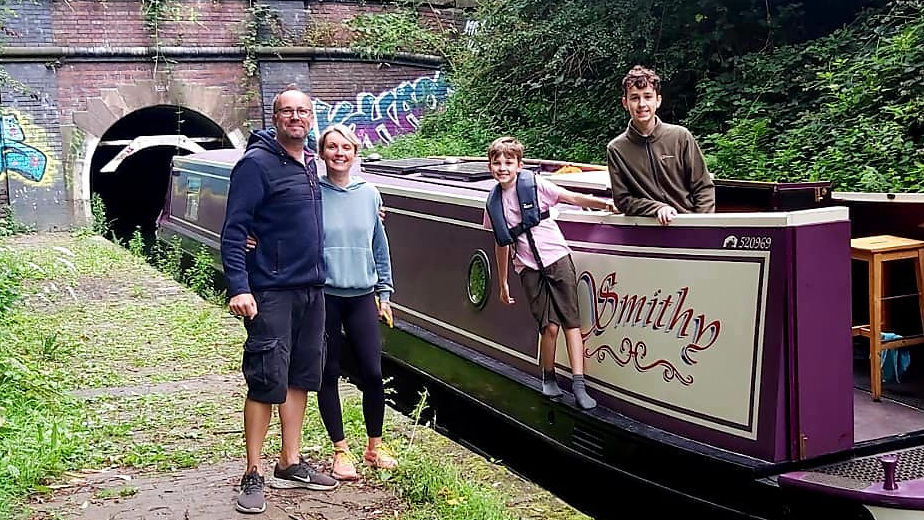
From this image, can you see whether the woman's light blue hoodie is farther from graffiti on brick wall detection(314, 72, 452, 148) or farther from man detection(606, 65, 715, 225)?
graffiti on brick wall detection(314, 72, 452, 148)

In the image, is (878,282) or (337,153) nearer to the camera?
(337,153)

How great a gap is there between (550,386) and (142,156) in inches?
616

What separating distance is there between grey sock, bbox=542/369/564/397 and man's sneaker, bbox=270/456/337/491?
137 centimetres

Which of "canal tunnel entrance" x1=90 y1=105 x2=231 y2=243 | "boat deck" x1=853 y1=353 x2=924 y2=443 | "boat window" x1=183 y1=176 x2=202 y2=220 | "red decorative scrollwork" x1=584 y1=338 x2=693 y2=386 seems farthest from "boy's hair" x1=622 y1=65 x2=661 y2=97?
"canal tunnel entrance" x1=90 y1=105 x2=231 y2=243

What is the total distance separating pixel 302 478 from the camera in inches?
162

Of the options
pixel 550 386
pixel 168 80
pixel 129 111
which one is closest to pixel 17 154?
pixel 129 111

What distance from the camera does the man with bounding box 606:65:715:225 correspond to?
4410 mm

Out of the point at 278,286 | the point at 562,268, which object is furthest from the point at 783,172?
the point at 278,286

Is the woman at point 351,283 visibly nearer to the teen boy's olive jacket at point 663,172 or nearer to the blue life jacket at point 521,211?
the blue life jacket at point 521,211

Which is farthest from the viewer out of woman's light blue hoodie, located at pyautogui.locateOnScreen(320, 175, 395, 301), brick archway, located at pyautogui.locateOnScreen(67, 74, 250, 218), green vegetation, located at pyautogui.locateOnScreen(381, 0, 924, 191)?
brick archway, located at pyautogui.locateOnScreen(67, 74, 250, 218)

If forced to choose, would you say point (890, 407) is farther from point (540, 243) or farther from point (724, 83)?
point (724, 83)

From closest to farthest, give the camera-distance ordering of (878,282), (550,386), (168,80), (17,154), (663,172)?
1. (663,172)
2. (878,282)
3. (550,386)
4. (17,154)
5. (168,80)

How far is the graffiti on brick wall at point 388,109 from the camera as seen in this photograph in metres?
16.8

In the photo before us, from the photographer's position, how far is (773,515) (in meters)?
3.84
